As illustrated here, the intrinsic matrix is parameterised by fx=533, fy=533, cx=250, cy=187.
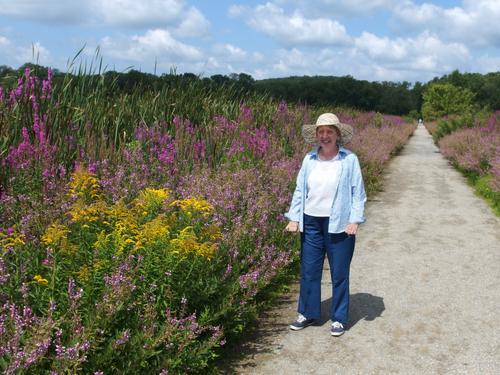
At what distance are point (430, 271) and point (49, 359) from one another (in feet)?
14.8

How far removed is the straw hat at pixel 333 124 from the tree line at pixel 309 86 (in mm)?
4422

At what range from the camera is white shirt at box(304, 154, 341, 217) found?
170 inches

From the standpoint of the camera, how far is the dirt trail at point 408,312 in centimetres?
394

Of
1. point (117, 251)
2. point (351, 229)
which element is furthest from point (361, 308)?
point (117, 251)

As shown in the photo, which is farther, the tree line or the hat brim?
the tree line

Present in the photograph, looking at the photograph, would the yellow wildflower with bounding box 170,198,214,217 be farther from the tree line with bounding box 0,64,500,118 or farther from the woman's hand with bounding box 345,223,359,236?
the tree line with bounding box 0,64,500,118

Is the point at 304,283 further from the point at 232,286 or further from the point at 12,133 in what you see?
the point at 12,133

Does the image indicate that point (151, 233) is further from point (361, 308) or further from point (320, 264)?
point (361, 308)

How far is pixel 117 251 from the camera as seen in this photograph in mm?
3268

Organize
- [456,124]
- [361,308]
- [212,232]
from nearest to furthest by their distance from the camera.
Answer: [212,232], [361,308], [456,124]

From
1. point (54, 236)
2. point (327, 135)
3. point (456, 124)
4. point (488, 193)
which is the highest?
point (456, 124)

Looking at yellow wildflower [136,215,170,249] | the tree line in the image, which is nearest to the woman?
yellow wildflower [136,215,170,249]

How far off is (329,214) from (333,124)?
73 cm

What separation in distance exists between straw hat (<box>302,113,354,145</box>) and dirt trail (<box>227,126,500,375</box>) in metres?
1.60
